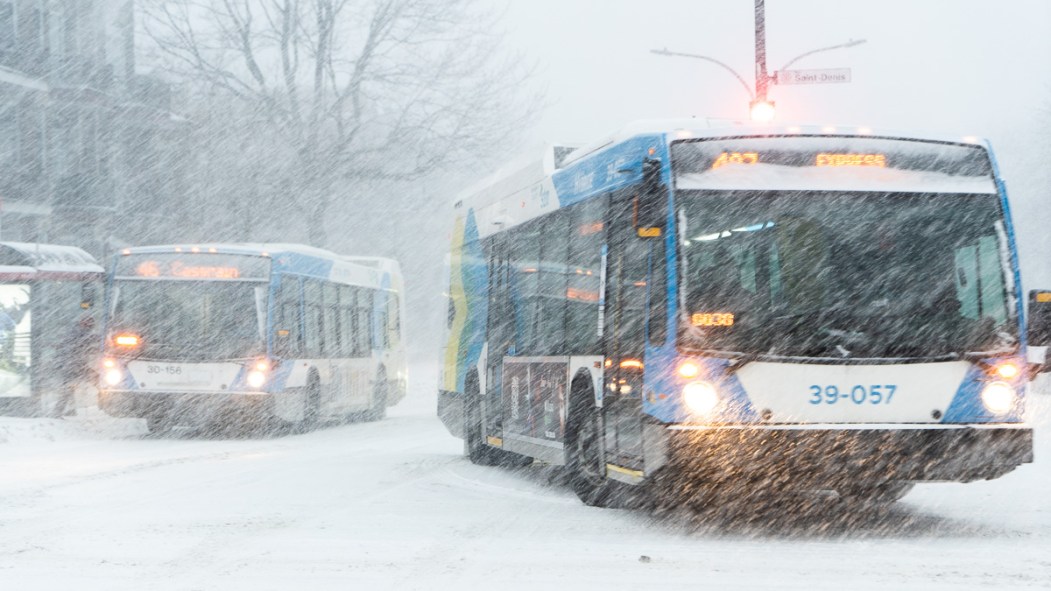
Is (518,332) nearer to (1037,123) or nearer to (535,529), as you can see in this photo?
(535,529)

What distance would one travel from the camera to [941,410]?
10.4 m

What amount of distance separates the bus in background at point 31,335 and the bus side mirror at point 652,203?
47.8ft

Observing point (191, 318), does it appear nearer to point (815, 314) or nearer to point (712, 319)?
point (712, 319)

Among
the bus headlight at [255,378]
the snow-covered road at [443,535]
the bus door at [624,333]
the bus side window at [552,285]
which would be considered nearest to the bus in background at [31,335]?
the bus headlight at [255,378]

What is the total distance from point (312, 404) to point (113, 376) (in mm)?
3348

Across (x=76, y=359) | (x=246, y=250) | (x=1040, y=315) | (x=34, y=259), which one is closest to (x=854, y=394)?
(x=1040, y=315)

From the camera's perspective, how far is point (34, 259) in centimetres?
2419

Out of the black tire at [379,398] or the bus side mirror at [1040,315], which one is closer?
the bus side mirror at [1040,315]

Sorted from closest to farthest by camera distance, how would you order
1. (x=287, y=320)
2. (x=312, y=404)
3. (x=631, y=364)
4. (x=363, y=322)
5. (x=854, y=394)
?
1. (x=854, y=394)
2. (x=631, y=364)
3. (x=287, y=320)
4. (x=312, y=404)
5. (x=363, y=322)

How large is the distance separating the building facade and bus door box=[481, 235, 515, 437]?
85.8 feet

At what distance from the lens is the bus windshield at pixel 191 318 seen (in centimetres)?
2227

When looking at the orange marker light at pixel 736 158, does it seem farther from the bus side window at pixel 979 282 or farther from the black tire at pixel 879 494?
the black tire at pixel 879 494

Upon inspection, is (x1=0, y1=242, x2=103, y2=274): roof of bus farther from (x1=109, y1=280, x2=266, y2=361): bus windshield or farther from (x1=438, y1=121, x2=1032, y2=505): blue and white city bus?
(x1=438, y1=121, x2=1032, y2=505): blue and white city bus

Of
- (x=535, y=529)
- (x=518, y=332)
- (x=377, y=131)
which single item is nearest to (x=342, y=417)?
(x=518, y=332)
